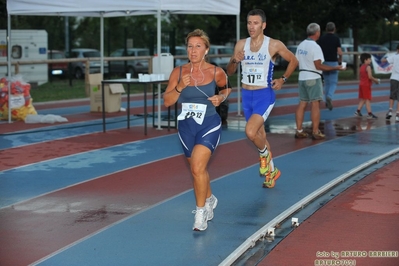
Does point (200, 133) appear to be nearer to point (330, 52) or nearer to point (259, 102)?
point (259, 102)

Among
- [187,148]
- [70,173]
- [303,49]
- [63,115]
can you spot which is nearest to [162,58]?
Result: [303,49]

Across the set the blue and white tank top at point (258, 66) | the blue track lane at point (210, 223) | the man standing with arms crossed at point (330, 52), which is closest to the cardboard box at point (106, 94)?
the man standing with arms crossed at point (330, 52)

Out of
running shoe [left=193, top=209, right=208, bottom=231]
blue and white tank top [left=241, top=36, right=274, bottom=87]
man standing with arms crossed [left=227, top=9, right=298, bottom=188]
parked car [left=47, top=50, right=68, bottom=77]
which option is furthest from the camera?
parked car [left=47, top=50, right=68, bottom=77]

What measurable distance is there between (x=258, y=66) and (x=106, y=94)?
32.1 ft

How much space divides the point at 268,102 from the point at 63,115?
10.4 m

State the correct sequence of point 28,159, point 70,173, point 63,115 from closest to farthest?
point 70,173 → point 28,159 → point 63,115

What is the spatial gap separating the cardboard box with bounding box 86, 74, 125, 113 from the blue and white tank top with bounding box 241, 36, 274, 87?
930 cm

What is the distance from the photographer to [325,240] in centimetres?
762

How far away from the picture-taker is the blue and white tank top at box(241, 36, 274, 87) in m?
10.2

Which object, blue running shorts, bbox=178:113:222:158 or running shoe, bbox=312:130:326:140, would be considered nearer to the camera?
blue running shorts, bbox=178:113:222:158

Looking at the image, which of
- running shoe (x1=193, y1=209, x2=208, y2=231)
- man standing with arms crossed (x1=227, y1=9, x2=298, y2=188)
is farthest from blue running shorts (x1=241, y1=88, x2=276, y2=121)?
running shoe (x1=193, y1=209, x2=208, y2=231)

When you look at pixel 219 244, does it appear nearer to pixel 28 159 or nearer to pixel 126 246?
pixel 126 246

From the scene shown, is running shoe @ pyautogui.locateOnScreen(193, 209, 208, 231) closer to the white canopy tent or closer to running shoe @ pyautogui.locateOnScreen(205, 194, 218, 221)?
running shoe @ pyautogui.locateOnScreen(205, 194, 218, 221)

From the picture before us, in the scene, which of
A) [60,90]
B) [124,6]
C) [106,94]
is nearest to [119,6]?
[124,6]
